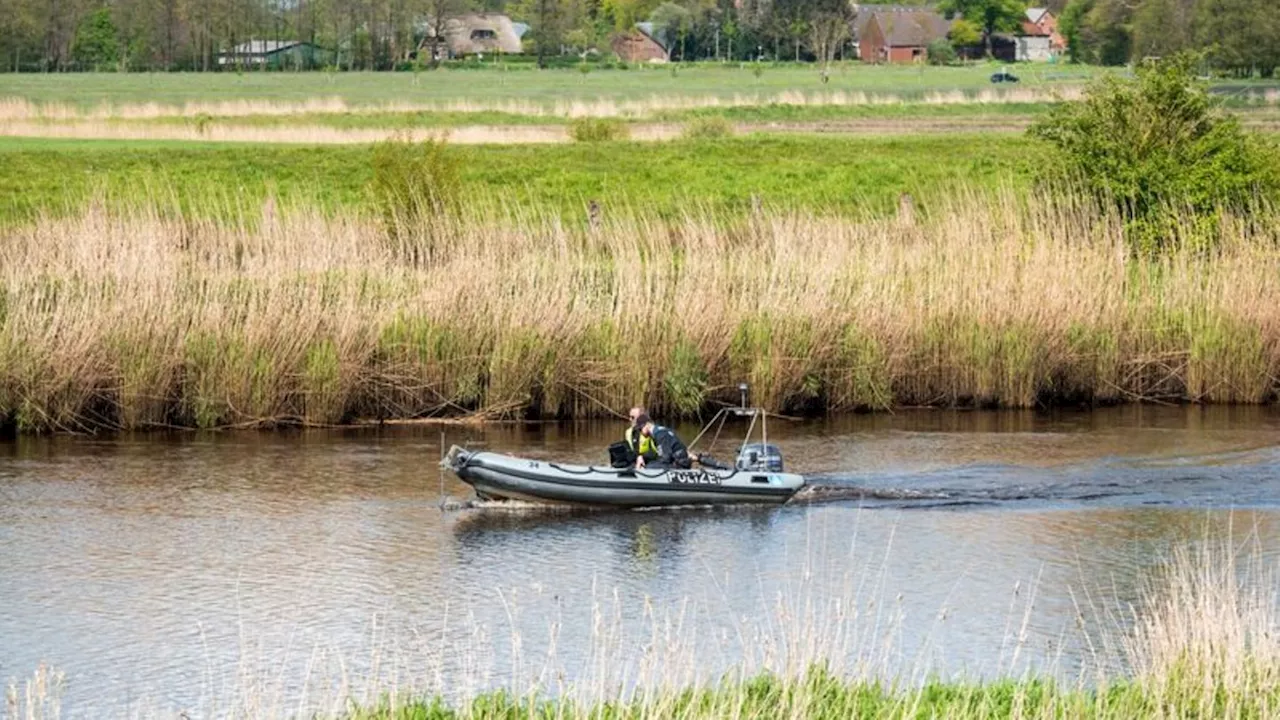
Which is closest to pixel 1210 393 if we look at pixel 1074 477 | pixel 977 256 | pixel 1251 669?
pixel 977 256

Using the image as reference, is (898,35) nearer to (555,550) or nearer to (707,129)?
(707,129)

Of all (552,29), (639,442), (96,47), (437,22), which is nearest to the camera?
(639,442)

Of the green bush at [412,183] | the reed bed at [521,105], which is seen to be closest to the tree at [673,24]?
the reed bed at [521,105]

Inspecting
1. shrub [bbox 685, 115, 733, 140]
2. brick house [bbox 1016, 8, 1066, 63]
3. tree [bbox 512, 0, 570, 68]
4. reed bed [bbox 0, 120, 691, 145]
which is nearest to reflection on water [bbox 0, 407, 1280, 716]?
reed bed [bbox 0, 120, 691, 145]

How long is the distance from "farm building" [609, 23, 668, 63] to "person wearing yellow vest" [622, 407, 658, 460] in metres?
160

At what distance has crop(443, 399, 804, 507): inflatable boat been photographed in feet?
77.1

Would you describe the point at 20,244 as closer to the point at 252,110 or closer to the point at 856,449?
the point at 856,449

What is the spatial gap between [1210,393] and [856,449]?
6.52 m

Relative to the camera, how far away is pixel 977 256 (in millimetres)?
30391

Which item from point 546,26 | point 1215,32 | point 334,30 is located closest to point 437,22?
point 334,30

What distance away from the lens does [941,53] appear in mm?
171125

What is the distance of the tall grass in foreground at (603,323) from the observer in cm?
2769

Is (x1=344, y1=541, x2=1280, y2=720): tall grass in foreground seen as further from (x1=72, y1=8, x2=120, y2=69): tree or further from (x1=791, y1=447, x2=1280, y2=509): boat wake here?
(x1=72, y1=8, x2=120, y2=69): tree

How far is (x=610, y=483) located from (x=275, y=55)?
468 ft
